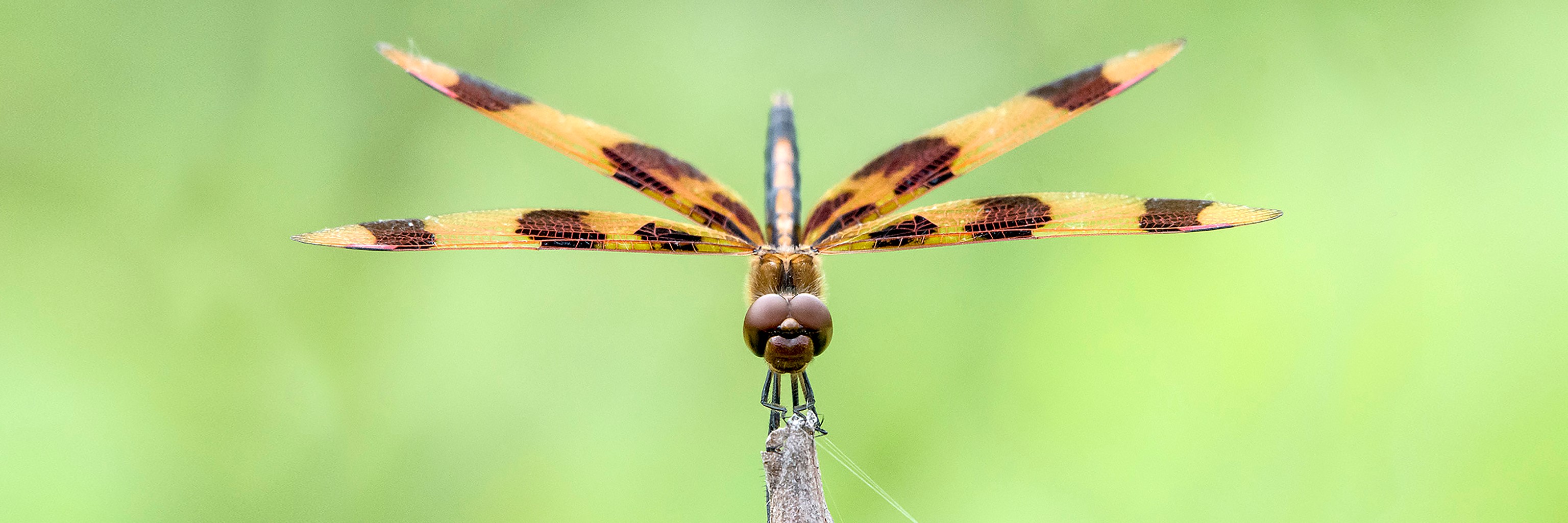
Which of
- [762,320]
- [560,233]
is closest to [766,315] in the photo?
[762,320]

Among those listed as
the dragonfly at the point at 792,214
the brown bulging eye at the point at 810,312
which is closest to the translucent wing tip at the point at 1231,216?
the dragonfly at the point at 792,214

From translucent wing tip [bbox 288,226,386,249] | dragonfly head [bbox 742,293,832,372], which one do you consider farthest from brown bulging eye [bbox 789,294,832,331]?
translucent wing tip [bbox 288,226,386,249]

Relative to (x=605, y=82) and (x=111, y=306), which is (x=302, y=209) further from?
(x=605, y=82)

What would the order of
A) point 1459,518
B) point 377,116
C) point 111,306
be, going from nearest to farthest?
point 1459,518
point 111,306
point 377,116

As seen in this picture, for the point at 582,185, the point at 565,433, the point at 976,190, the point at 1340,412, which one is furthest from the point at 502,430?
the point at 1340,412

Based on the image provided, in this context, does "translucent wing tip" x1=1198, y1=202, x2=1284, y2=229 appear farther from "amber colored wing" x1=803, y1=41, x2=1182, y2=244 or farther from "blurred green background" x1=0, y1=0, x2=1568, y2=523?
"blurred green background" x1=0, y1=0, x2=1568, y2=523

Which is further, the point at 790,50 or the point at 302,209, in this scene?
the point at 790,50

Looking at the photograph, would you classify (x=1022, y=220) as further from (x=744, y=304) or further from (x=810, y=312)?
(x=744, y=304)
